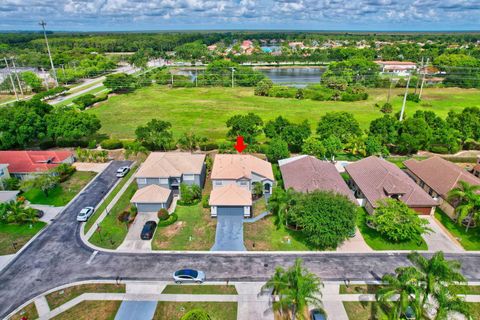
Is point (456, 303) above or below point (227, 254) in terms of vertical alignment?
above

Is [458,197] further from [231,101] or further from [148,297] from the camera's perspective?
[231,101]

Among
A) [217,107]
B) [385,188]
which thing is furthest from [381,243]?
[217,107]

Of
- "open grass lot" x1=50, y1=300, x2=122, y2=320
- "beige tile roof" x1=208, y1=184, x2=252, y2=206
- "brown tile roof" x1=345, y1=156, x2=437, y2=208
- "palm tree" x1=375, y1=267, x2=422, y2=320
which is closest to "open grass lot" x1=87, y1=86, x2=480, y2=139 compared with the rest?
"beige tile roof" x1=208, y1=184, x2=252, y2=206

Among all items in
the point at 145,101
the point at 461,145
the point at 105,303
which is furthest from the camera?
the point at 145,101

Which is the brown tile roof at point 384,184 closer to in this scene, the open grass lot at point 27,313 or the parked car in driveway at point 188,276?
the parked car in driveway at point 188,276

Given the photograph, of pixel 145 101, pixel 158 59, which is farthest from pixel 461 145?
pixel 158 59

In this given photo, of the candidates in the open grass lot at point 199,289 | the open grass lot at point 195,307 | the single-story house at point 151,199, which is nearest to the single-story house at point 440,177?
the open grass lot at point 199,289
